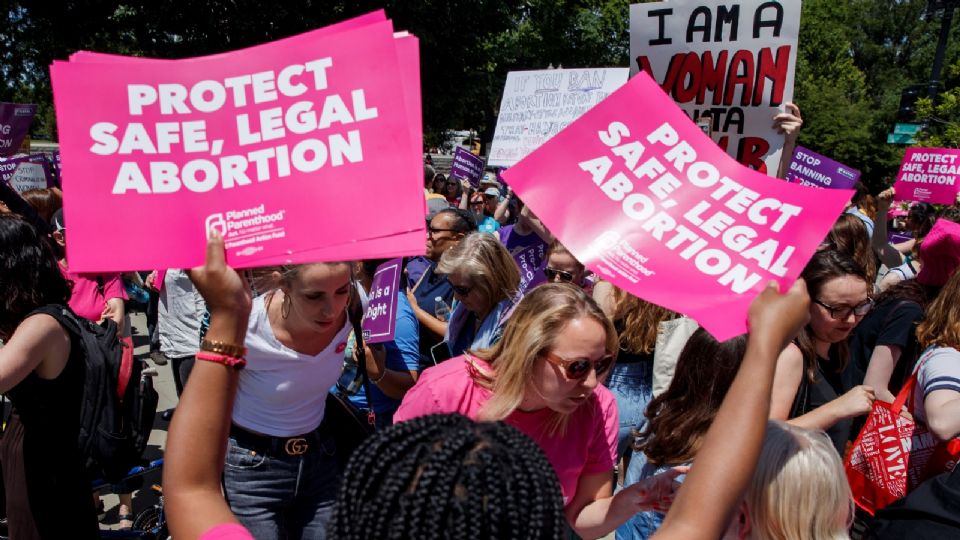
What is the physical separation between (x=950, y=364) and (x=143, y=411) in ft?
11.5

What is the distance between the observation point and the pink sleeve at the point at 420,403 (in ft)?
7.59

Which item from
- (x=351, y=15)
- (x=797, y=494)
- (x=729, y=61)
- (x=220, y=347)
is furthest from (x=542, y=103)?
(x=351, y=15)

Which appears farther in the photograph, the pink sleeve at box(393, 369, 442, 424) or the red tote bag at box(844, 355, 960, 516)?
the red tote bag at box(844, 355, 960, 516)

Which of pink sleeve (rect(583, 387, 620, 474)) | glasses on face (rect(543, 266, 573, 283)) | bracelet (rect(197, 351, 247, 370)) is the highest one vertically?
bracelet (rect(197, 351, 247, 370))

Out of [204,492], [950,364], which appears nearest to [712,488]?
[204,492]

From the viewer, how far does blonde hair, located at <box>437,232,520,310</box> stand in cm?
366

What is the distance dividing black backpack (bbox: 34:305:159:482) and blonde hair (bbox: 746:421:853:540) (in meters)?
2.60

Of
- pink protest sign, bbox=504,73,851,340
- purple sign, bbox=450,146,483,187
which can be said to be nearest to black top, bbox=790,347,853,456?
pink protest sign, bbox=504,73,851,340

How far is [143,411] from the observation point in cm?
363

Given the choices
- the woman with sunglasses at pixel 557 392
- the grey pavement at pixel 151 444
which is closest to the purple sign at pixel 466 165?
the grey pavement at pixel 151 444

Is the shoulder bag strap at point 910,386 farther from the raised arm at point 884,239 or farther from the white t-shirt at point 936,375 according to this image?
the raised arm at point 884,239

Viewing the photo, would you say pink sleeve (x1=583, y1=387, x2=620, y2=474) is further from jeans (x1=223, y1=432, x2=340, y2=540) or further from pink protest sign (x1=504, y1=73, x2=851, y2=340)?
jeans (x1=223, y1=432, x2=340, y2=540)

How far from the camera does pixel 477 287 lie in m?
3.67

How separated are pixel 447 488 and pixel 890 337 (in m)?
3.12
